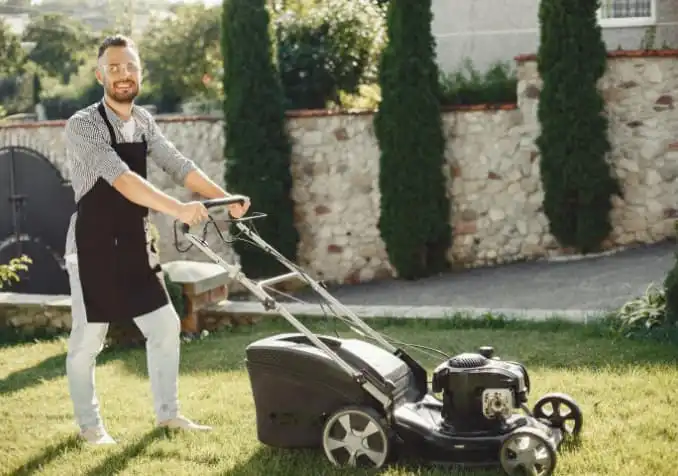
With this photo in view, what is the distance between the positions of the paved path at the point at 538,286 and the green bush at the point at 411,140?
0.51 m

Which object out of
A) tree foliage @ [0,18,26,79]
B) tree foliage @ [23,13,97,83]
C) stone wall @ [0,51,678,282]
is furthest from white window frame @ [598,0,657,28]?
tree foliage @ [23,13,97,83]

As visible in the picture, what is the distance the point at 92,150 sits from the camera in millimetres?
4336

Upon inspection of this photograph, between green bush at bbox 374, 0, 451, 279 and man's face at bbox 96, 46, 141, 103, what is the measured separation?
19.6 ft

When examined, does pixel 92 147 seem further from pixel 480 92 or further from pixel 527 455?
pixel 480 92

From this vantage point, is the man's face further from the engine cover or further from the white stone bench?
the white stone bench

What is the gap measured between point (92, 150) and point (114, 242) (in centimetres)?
43

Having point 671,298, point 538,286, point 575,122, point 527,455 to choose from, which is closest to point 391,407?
point 527,455

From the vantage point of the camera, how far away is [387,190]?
10367mm

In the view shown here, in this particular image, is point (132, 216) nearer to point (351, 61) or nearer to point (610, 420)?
point (610, 420)

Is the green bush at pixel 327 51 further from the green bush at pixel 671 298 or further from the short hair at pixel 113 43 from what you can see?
the short hair at pixel 113 43

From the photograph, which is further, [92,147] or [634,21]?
[634,21]

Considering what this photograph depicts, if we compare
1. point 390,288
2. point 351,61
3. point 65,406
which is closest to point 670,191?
point 390,288

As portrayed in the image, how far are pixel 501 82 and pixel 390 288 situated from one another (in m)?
2.74

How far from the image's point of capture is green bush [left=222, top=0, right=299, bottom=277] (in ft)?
34.9
